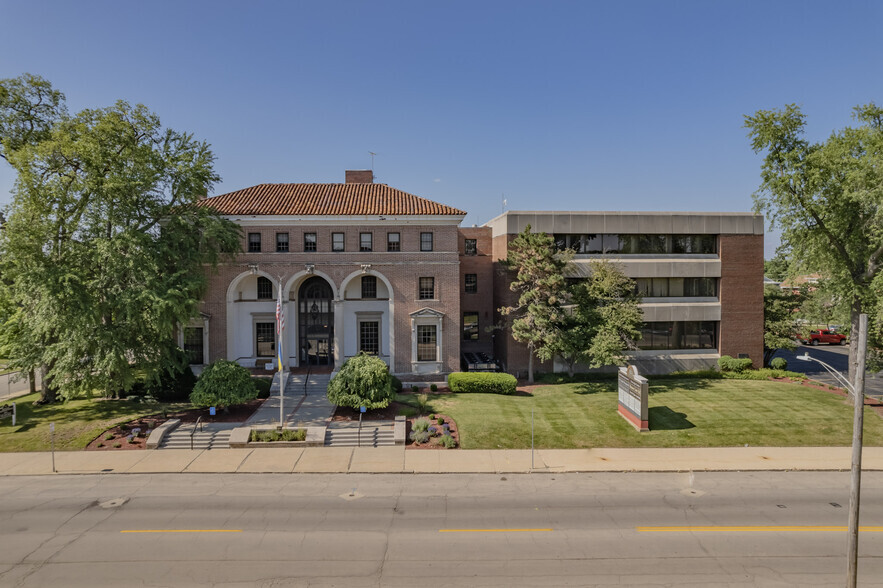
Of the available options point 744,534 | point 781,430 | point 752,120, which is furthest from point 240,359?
point 752,120

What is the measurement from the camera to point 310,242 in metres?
32.7

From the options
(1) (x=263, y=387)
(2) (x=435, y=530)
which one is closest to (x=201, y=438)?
(1) (x=263, y=387)

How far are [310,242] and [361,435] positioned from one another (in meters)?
14.8

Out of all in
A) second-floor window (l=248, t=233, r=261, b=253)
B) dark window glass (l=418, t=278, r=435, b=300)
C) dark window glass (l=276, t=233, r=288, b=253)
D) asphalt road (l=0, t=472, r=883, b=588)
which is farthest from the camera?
dark window glass (l=418, t=278, r=435, b=300)

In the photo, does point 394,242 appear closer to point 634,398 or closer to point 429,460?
point 429,460

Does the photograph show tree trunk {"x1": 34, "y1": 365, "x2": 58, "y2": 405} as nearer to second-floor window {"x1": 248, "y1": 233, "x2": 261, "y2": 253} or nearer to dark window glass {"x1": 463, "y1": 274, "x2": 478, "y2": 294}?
second-floor window {"x1": 248, "y1": 233, "x2": 261, "y2": 253}

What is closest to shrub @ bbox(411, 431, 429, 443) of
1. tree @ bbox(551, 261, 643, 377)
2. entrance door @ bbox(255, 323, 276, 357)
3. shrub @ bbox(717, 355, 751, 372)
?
tree @ bbox(551, 261, 643, 377)

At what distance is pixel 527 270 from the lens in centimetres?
3120

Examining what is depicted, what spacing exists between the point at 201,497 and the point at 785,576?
58.1 ft

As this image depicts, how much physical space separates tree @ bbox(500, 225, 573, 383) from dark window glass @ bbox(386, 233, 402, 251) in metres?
7.64

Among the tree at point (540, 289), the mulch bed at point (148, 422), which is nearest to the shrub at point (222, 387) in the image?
the mulch bed at point (148, 422)

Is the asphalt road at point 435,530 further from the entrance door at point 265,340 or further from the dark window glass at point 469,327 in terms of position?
the dark window glass at point 469,327

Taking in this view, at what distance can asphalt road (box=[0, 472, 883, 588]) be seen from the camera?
12148 millimetres

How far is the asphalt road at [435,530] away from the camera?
39.9 ft
